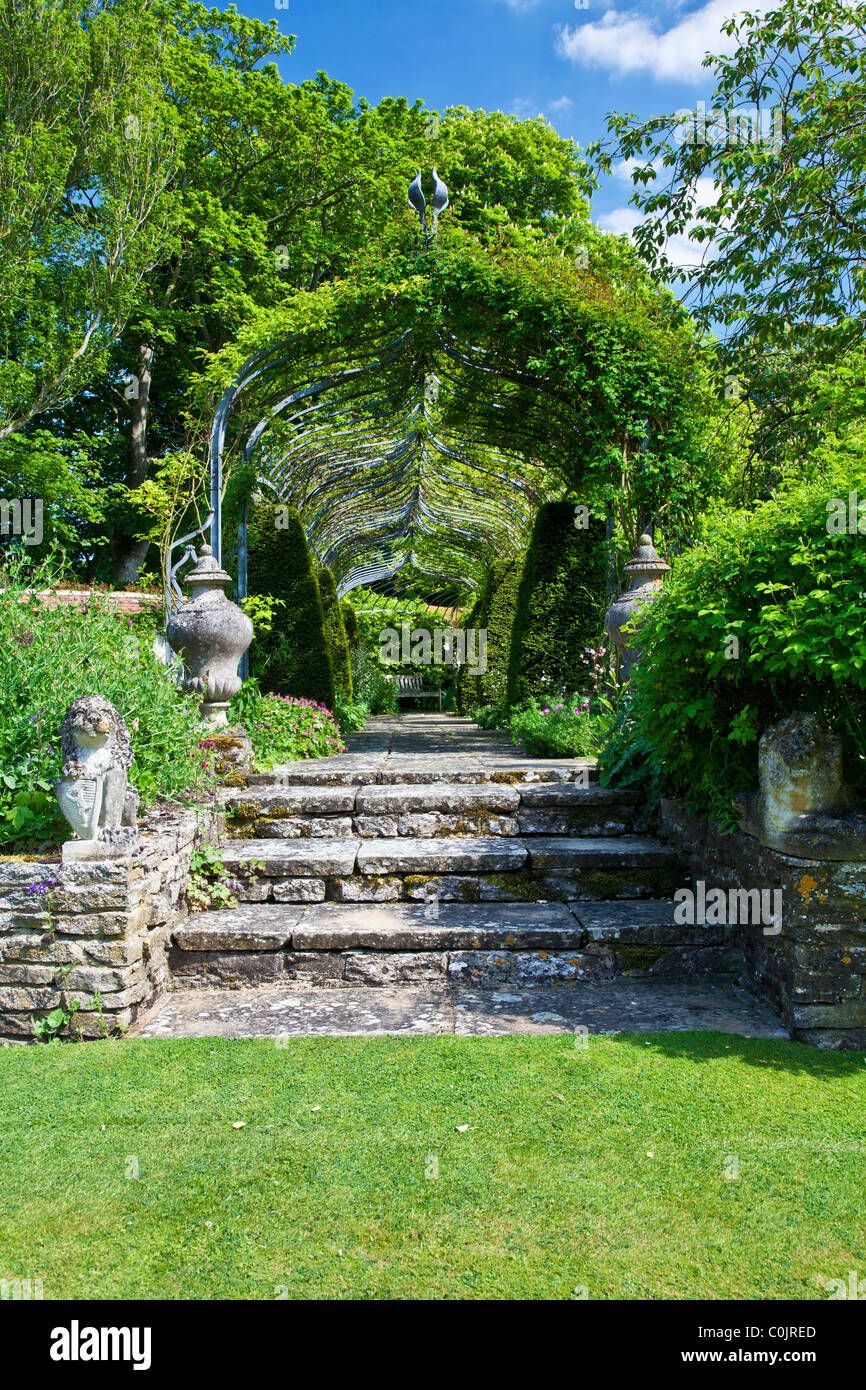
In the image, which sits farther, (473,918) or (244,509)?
(244,509)

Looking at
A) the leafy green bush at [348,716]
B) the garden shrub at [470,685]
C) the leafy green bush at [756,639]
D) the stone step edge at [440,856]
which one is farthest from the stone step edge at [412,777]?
the garden shrub at [470,685]

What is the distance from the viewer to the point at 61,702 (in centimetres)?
402

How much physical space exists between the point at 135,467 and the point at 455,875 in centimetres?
1612

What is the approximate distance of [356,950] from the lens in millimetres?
3992

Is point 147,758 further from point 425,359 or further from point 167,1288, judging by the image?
point 425,359

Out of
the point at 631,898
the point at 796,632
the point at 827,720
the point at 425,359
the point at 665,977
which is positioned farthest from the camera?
the point at 425,359

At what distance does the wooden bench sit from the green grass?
18052 millimetres

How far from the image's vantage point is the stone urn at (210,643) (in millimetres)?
6367

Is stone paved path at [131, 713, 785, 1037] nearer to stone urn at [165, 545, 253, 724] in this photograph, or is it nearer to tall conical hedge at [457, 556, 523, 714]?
stone urn at [165, 545, 253, 724]

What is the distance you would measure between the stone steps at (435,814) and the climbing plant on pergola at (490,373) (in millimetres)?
2835

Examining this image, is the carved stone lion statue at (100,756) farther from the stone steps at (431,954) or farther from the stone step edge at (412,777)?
the stone step edge at (412,777)

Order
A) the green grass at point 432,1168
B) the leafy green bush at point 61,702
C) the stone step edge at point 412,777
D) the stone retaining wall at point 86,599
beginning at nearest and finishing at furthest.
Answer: the green grass at point 432,1168 < the leafy green bush at point 61,702 < the stone retaining wall at point 86,599 < the stone step edge at point 412,777

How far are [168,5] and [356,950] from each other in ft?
64.0
